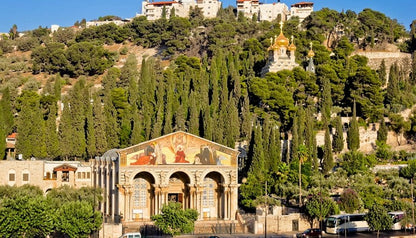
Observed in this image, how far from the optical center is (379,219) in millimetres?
43500

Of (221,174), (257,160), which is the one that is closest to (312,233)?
(221,174)

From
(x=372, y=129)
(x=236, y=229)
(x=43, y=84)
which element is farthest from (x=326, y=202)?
(x=43, y=84)

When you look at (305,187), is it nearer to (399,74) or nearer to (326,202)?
(326,202)

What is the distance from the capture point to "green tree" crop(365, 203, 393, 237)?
43.4m

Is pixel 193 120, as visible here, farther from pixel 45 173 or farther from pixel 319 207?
pixel 319 207

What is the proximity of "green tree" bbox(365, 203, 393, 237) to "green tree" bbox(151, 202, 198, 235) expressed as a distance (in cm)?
1290

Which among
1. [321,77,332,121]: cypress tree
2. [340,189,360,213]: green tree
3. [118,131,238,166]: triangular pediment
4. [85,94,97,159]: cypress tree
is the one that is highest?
[321,77,332,121]: cypress tree

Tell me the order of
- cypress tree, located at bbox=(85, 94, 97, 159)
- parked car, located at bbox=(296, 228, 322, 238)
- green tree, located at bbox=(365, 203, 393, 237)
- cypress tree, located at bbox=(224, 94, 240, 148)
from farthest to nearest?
cypress tree, located at bbox=(224, 94, 240, 148) → cypress tree, located at bbox=(85, 94, 97, 159) → parked car, located at bbox=(296, 228, 322, 238) → green tree, located at bbox=(365, 203, 393, 237)

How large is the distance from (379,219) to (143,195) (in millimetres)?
20014

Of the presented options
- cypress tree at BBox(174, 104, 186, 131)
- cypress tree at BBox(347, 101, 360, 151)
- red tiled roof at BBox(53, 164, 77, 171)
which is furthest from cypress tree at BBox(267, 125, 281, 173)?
red tiled roof at BBox(53, 164, 77, 171)

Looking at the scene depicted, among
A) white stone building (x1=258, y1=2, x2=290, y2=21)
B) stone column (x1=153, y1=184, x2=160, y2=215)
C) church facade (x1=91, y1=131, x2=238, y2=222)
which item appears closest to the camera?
church facade (x1=91, y1=131, x2=238, y2=222)

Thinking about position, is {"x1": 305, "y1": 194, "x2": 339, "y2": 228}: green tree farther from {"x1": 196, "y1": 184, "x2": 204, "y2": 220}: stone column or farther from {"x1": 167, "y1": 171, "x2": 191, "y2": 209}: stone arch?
{"x1": 167, "y1": 171, "x2": 191, "y2": 209}: stone arch

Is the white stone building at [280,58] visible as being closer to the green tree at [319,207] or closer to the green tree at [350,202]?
the green tree at [350,202]

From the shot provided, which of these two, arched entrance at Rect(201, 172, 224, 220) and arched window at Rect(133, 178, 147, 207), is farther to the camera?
arched entrance at Rect(201, 172, 224, 220)
